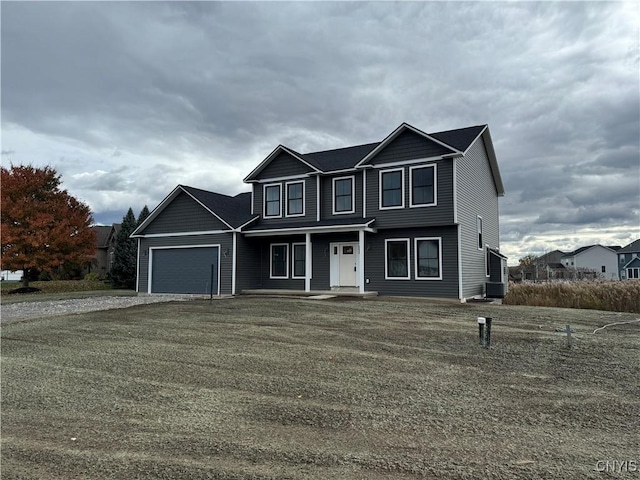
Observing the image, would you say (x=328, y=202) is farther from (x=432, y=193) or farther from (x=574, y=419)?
(x=574, y=419)

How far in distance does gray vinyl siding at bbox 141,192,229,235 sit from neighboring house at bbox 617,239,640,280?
60381 mm

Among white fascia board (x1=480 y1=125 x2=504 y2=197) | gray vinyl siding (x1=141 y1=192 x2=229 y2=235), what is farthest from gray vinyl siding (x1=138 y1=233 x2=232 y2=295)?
white fascia board (x1=480 y1=125 x2=504 y2=197)

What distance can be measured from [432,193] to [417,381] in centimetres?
1179

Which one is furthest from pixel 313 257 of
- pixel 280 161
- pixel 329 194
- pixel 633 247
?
pixel 633 247

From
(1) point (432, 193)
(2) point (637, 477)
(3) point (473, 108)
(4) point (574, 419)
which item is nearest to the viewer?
(2) point (637, 477)

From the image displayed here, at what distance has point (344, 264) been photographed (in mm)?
18312

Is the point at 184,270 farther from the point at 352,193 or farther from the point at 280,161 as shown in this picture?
the point at 352,193

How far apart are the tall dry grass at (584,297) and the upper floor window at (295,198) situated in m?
9.82

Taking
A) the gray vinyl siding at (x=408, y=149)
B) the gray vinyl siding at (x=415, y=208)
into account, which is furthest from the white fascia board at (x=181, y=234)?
the gray vinyl siding at (x=408, y=149)

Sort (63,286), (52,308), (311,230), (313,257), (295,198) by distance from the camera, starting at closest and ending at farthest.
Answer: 1. (52,308)
2. (311,230)
3. (313,257)
4. (295,198)
5. (63,286)

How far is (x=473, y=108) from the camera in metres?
20.8

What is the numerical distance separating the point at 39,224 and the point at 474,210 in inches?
994

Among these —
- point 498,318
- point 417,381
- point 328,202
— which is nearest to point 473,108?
point 328,202

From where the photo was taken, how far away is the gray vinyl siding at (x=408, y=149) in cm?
1616
